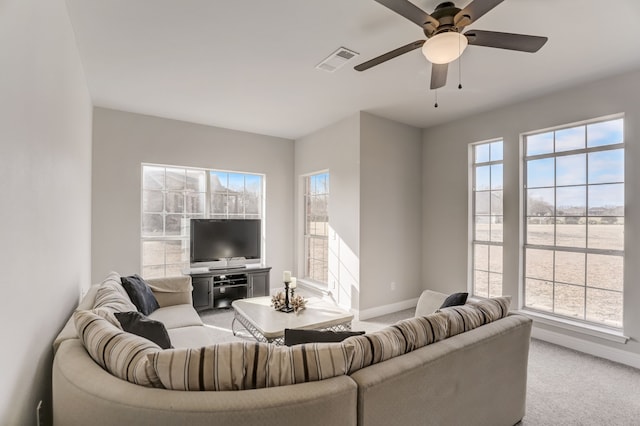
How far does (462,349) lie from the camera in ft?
5.07

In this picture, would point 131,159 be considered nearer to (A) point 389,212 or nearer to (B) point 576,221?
(A) point 389,212

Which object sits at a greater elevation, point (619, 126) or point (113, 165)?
point (619, 126)

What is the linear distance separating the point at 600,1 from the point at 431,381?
8.69 feet

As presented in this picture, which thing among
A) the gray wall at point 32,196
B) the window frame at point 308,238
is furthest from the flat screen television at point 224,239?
the gray wall at point 32,196

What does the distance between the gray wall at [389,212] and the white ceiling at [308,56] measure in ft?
1.53

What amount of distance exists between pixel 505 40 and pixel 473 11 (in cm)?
37

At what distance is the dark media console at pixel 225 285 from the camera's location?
418 centimetres

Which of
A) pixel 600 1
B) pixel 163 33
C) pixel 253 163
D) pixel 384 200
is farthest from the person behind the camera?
pixel 253 163

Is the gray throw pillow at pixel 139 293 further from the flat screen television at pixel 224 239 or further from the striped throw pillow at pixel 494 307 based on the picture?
the striped throw pillow at pixel 494 307

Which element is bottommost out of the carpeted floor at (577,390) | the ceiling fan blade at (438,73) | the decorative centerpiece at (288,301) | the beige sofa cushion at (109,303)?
the carpeted floor at (577,390)

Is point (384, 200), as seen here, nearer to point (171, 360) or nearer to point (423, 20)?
point (423, 20)

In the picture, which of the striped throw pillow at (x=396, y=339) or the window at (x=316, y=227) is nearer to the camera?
the striped throw pillow at (x=396, y=339)

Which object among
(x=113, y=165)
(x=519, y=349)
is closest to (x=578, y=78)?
(x=519, y=349)

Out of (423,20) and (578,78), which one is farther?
(578,78)
